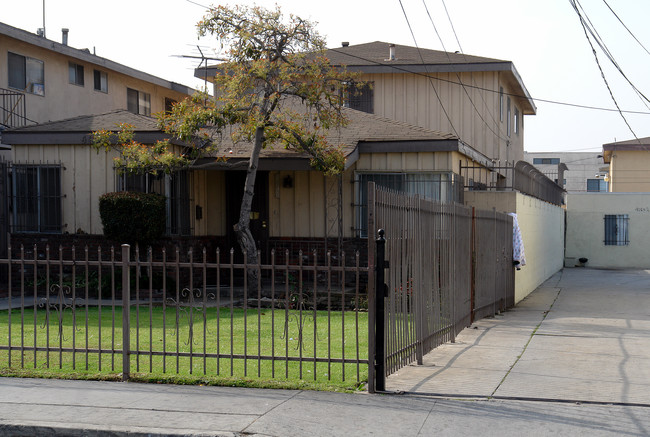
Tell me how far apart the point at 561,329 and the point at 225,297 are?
681 cm

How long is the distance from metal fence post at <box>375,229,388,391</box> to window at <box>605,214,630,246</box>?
26.5m

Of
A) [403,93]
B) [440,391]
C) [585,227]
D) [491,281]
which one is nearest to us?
→ [440,391]

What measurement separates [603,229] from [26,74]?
22031mm

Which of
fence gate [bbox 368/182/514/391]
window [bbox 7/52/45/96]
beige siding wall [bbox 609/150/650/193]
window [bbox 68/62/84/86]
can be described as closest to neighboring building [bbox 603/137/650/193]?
beige siding wall [bbox 609/150/650/193]

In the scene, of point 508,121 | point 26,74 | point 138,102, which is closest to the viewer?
point 26,74

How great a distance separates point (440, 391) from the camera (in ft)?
25.7

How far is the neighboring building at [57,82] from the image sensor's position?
22062mm

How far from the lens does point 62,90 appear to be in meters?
24.7

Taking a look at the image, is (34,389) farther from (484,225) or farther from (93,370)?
(484,225)

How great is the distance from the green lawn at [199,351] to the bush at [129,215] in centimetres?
254

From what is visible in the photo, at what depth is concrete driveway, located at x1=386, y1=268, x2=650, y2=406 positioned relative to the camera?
7895 millimetres

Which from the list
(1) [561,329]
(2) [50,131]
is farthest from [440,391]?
(2) [50,131]

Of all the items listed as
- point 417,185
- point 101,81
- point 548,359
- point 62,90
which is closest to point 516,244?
point 417,185

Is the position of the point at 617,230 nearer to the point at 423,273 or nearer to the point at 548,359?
the point at 548,359
